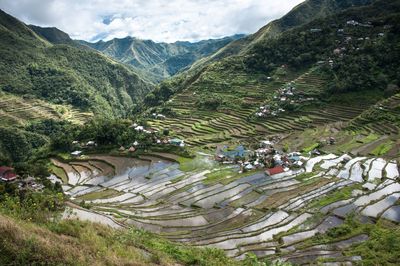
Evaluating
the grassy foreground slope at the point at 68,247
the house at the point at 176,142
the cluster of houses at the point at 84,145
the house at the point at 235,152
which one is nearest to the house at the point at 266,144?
the house at the point at 235,152

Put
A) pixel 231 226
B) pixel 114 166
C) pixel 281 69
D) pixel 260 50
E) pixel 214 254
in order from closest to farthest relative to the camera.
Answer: pixel 214 254
pixel 231 226
pixel 114 166
pixel 281 69
pixel 260 50

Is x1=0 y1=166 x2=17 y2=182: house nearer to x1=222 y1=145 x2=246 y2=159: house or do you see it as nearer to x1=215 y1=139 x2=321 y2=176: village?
x1=215 y1=139 x2=321 y2=176: village

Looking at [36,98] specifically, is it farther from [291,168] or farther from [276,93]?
[291,168]

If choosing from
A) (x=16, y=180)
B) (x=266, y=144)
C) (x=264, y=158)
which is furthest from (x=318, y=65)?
(x=16, y=180)

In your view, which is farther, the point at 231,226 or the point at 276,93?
the point at 276,93

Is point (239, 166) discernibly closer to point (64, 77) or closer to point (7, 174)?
point (7, 174)

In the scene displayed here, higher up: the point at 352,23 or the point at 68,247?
the point at 352,23

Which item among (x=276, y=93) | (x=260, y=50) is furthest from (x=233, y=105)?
(x=260, y=50)
